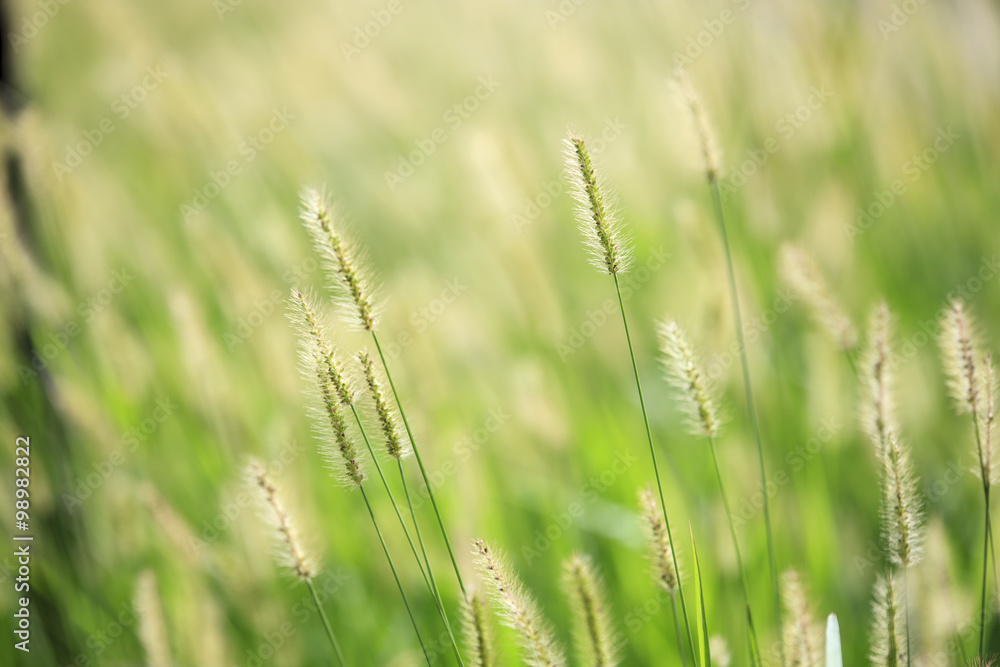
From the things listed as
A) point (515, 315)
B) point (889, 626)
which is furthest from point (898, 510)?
point (515, 315)

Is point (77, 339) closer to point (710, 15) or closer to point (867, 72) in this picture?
point (710, 15)

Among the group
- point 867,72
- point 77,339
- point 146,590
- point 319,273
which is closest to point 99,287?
point 77,339

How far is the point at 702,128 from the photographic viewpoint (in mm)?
1460

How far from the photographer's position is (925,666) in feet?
4.27

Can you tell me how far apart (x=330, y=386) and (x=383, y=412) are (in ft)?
0.28

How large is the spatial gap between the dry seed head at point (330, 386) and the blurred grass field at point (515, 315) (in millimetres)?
748

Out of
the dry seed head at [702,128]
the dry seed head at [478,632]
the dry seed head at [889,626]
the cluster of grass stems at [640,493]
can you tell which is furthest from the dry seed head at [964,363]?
the dry seed head at [478,632]

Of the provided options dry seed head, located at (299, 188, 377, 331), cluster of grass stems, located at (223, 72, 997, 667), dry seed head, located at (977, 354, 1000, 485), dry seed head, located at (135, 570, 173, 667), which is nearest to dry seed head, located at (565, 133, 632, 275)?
cluster of grass stems, located at (223, 72, 997, 667)

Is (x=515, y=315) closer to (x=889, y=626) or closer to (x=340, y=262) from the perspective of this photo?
(x=340, y=262)

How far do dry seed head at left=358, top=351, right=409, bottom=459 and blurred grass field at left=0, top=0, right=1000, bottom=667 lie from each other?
31.3 inches

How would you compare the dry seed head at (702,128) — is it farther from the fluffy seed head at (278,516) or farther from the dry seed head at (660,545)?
the fluffy seed head at (278,516)

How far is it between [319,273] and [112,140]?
2.78m

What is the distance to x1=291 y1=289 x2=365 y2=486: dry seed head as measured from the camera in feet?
3.32

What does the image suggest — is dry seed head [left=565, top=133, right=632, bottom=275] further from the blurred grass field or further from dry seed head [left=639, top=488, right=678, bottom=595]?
the blurred grass field
